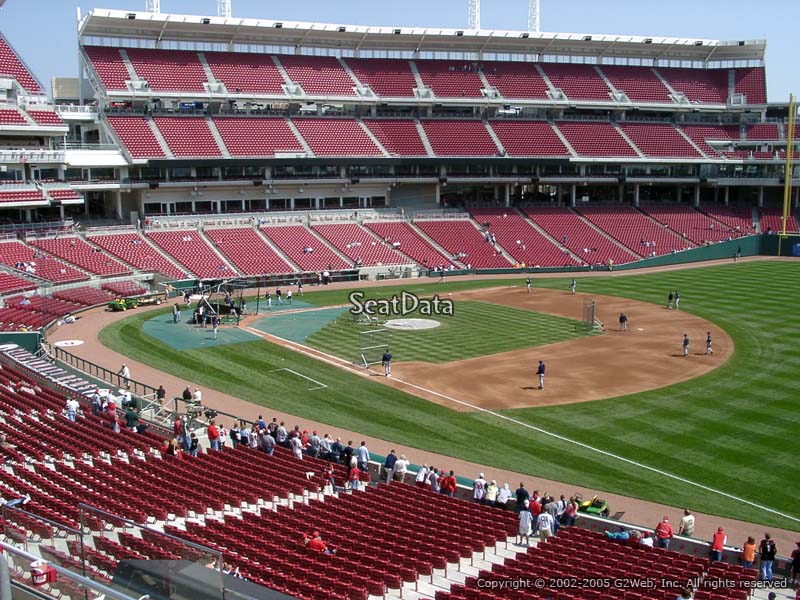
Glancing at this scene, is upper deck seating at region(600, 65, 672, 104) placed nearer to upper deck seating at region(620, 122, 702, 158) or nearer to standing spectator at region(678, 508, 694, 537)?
upper deck seating at region(620, 122, 702, 158)

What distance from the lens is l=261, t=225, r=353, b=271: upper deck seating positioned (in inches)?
2721

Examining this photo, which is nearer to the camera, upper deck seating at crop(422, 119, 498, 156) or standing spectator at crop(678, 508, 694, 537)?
standing spectator at crop(678, 508, 694, 537)

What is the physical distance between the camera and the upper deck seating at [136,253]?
62.5 metres

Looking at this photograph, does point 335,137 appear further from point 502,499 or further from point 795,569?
point 795,569

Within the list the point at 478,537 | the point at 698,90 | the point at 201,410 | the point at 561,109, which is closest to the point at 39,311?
the point at 201,410

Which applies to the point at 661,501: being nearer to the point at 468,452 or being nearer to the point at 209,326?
the point at 468,452

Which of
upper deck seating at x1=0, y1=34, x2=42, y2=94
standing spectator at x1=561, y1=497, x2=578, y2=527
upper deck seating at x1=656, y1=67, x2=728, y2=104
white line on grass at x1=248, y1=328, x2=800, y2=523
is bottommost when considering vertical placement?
white line on grass at x1=248, y1=328, x2=800, y2=523

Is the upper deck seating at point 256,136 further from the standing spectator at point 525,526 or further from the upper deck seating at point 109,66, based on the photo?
the standing spectator at point 525,526

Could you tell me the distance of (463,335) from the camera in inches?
1828

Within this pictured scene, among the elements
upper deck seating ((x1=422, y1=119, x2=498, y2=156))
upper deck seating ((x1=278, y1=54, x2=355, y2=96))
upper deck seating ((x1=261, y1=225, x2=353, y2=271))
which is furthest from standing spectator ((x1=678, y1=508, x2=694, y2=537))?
upper deck seating ((x1=278, y1=54, x2=355, y2=96))

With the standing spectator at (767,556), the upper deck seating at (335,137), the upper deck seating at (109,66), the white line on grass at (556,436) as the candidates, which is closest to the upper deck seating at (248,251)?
the upper deck seating at (335,137)

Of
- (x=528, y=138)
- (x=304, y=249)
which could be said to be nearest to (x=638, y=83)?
(x=528, y=138)

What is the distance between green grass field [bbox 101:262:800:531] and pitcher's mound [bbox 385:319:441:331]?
5082 millimetres

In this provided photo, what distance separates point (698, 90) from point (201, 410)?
84.7 metres
